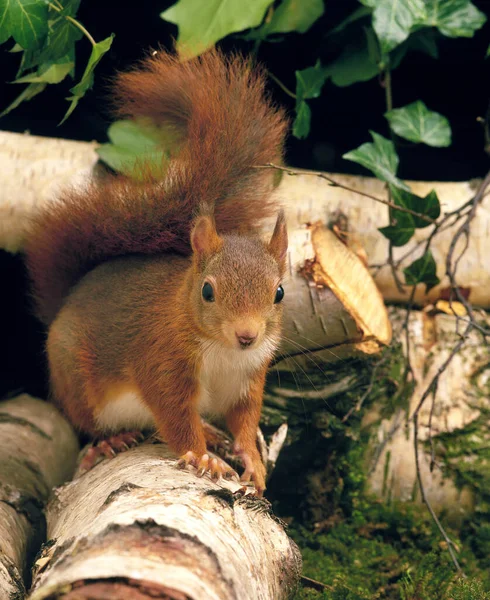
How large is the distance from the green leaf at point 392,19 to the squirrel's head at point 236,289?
2.15 ft

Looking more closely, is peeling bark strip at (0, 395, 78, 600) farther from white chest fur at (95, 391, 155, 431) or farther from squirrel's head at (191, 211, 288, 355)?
squirrel's head at (191, 211, 288, 355)

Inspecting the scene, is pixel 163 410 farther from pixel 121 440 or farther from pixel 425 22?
pixel 425 22

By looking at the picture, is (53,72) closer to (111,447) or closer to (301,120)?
(301,120)

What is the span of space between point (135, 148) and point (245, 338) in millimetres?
806

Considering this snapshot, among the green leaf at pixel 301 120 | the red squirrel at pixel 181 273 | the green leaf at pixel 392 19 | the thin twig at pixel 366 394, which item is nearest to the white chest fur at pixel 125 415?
the red squirrel at pixel 181 273

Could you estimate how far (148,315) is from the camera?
1452 mm

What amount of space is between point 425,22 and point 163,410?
1.28m

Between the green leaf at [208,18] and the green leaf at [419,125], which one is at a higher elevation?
the green leaf at [208,18]

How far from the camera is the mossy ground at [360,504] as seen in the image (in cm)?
167

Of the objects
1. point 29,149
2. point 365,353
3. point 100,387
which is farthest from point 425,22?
point 100,387

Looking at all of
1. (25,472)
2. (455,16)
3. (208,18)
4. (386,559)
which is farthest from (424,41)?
(25,472)

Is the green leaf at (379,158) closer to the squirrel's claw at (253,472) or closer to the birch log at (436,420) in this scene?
Answer: the birch log at (436,420)

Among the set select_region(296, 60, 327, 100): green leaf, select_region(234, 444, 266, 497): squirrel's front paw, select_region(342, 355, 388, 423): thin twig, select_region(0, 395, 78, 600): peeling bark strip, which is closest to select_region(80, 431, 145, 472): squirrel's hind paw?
select_region(0, 395, 78, 600): peeling bark strip

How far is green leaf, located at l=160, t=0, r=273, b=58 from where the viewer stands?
1.65 m
